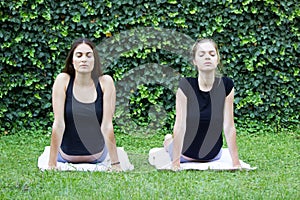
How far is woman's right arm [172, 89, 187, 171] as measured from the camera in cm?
544

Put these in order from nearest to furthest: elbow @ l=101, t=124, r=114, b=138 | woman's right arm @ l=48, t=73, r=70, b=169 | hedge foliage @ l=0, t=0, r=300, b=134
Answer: woman's right arm @ l=48, t=73, r=70, b=169
elbow @ l=101, t=124, r=114, b=138
hedge foliage @ l=0, t=0, r=300, b=134

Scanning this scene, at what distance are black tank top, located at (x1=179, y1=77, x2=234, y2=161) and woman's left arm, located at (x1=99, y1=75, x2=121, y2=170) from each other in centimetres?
66

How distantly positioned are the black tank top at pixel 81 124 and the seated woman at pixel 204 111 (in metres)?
0.74

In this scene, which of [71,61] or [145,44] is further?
[145,44]

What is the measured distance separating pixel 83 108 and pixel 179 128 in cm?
91

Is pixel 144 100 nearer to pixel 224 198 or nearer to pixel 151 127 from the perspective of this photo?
pixel 151 127

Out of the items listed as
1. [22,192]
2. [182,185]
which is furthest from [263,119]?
[22,192]

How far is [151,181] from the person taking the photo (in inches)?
190

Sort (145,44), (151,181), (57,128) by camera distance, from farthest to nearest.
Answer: (145,44) < (57,128) < (151,181)

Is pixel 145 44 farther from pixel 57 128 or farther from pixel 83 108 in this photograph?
pixel 57 128

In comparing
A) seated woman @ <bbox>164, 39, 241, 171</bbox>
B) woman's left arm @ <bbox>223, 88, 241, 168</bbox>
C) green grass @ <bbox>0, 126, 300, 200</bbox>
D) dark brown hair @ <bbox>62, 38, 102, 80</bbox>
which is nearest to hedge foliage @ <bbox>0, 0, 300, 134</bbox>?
green grass @ <bbox>0, 126, 300, 200</bbox>

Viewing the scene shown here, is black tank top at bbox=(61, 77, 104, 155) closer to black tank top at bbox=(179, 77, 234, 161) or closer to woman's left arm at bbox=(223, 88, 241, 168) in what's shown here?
black tank top at bbox=(179, 77, 234, 161)

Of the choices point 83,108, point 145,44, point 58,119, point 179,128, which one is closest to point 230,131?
point 179,128

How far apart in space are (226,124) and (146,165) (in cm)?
90
